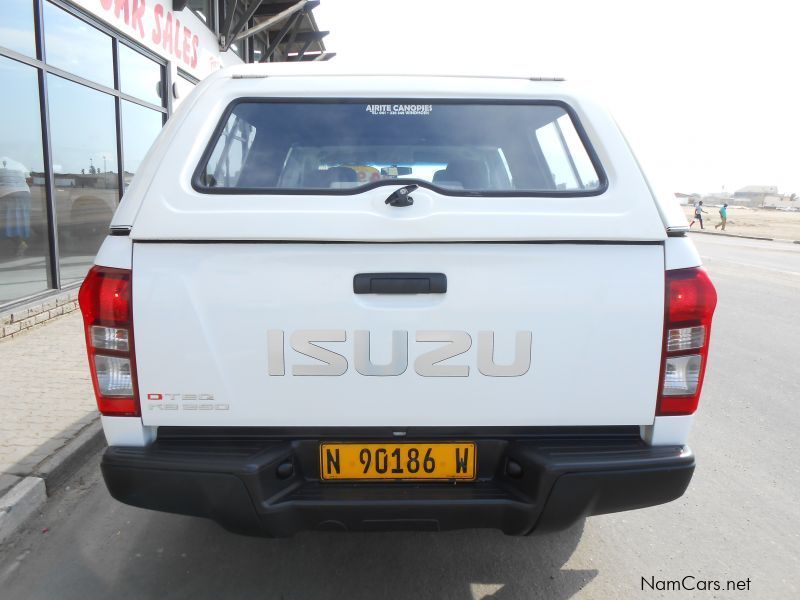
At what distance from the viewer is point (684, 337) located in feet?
6.53

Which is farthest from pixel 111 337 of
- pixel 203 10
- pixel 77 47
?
pixel 203 10

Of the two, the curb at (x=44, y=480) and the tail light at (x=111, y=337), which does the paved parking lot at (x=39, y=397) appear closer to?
the curb at (x=44, y=480)

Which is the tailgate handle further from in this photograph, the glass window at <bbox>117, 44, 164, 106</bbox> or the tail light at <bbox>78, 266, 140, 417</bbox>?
the glass window at <bbox>117, 44, 164, 106</bbox>

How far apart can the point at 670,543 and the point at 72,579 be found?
2.56m

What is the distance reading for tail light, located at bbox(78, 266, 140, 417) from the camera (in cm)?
194

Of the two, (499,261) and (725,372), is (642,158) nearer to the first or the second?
(499,261)

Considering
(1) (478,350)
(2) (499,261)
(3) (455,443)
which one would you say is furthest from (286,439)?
(2) (499,261)

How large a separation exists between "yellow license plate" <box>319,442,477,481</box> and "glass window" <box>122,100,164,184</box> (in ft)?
26.5

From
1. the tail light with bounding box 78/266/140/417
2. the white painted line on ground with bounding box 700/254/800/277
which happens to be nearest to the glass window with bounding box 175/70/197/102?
the tail light with bounding box 78/266/140/417

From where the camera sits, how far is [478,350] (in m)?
1.97

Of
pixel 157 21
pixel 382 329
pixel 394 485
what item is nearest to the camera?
pixel 382 329

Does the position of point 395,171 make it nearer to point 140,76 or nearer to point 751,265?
point 140,76

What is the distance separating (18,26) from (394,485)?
645 cm

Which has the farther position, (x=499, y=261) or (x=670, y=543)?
(x=670, y=543)
